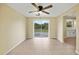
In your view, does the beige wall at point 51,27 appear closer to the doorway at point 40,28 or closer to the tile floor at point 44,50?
the doorway at point 40,28

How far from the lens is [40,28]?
10664mm

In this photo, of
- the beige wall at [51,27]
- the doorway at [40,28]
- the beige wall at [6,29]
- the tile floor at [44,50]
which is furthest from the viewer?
the doorway at [40,28]

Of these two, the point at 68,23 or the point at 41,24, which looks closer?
the point at 41,24

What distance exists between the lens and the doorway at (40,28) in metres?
10.6

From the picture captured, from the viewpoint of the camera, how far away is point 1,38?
13.7 feet

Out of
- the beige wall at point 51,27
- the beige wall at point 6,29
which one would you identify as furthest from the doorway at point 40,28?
the beige wall at point 6,29

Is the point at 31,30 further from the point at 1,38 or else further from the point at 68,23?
the point at 1,38

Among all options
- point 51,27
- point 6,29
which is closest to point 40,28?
point 51,27

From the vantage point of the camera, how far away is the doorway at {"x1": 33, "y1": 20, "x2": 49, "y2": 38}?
1063cm

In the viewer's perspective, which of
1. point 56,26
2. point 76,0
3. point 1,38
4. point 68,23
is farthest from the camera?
point 68,23

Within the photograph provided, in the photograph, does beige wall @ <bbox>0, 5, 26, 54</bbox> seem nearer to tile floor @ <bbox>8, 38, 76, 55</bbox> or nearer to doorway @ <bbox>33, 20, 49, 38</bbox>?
tile floor @ <bbox>8, 38, 76, 55</bbox>

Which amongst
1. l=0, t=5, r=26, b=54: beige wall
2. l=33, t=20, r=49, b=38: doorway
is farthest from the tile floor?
l=33, t=20, r=49, b=38: doorway
